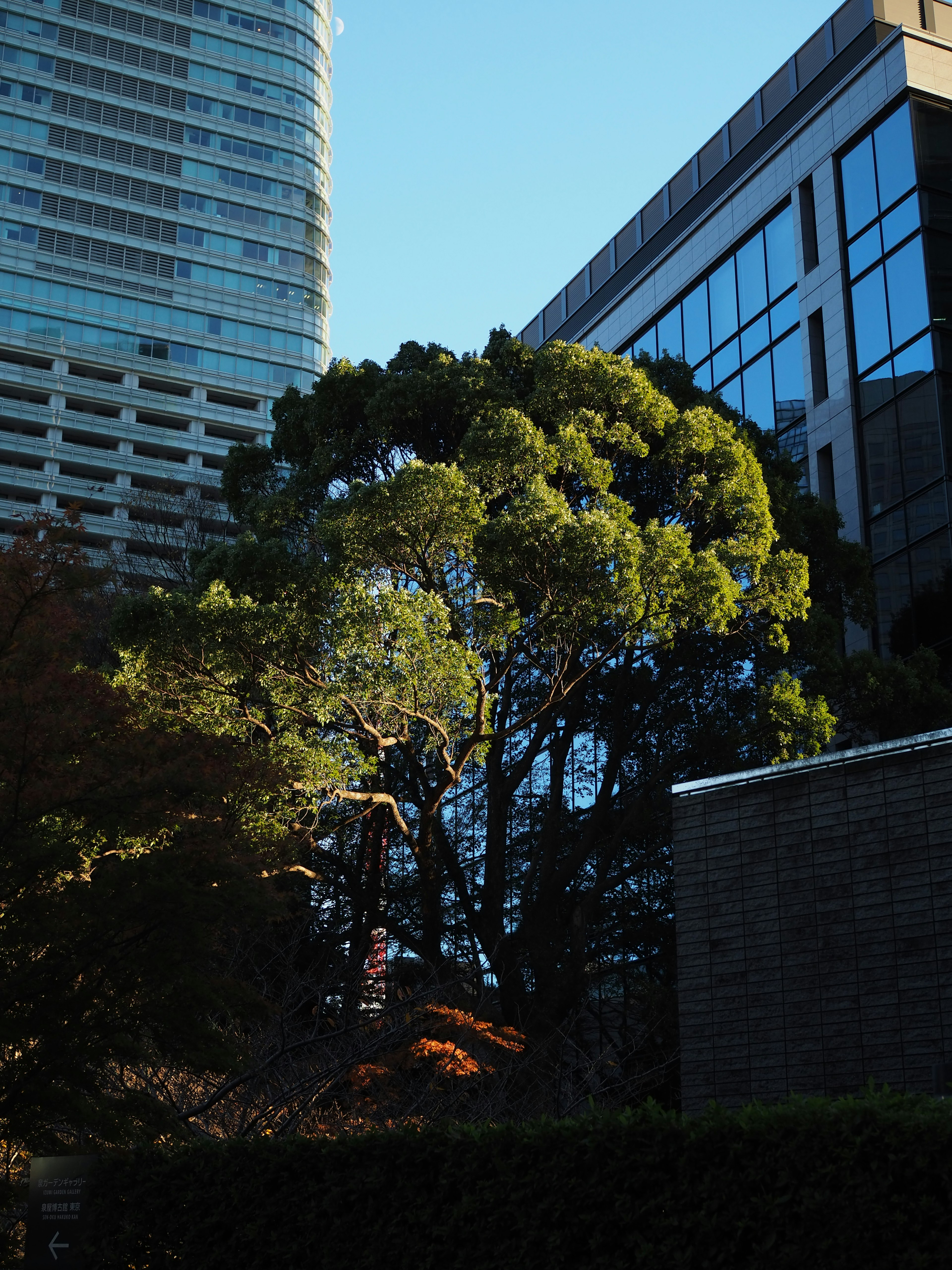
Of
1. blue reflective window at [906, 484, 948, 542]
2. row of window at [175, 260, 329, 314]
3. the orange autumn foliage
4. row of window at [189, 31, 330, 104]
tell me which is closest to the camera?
the orange autumn foliage

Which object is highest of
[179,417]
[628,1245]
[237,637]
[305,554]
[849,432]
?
[179,417]

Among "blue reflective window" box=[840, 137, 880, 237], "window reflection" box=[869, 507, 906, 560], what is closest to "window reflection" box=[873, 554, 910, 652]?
"window reflection" box=[869, 507, 906, 560]

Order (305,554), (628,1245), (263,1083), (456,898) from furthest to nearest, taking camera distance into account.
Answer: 1. (456,898)
2. (305,554)
3. (263,1083)
4. (628,1245)

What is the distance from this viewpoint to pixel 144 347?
78.6 meters

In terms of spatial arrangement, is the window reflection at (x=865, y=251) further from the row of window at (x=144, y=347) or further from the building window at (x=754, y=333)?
the row of window at (x=144, y=347)

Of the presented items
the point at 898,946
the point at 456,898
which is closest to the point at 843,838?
the point at 898,946

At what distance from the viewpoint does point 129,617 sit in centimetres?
1783

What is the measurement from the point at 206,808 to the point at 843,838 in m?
5.99

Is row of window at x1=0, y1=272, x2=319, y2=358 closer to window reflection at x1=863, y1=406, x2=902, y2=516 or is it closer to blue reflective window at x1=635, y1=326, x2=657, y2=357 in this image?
blue reflective window at x1=635, y1=326, x2=657, y2=357

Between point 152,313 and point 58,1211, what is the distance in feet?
246

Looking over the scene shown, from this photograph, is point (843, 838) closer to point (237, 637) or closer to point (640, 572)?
point (640, 572)

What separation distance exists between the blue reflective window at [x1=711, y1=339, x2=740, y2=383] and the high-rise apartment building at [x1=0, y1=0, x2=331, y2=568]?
5073 centimetres

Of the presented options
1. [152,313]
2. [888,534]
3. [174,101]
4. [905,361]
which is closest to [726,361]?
[905,361]

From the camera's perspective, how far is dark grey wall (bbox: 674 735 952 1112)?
11773mm
